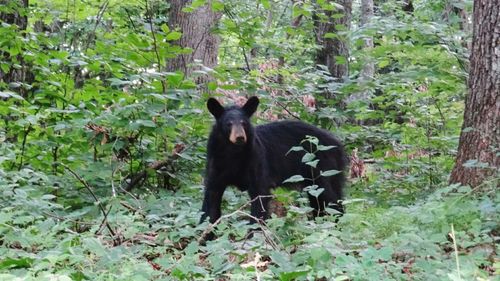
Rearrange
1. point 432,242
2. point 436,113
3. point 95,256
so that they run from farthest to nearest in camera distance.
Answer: point 436,113 → point 95,256 → point 432,242

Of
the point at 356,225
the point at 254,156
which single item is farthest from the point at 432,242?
the point at 254,156

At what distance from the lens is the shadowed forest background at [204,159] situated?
3.93 metres

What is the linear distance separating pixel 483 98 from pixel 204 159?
3834 millimetres

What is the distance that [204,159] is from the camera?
8.07 m

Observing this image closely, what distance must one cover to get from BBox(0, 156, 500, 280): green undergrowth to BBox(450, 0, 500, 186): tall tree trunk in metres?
0.32

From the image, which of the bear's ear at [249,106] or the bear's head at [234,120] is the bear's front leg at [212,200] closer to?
the bear's head at [234,120]

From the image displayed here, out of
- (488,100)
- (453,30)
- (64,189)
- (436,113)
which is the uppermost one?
(453,30)

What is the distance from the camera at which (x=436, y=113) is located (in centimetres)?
840

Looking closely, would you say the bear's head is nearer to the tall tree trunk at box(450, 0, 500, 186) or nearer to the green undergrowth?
the green undergrowth

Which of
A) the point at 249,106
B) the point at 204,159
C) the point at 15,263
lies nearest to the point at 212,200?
the point at 249,106

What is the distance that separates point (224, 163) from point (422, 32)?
2818mm

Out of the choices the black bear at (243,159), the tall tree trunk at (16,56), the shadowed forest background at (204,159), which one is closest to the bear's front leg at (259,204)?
the black bear at (243,159)

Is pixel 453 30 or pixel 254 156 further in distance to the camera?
pixel 453 30

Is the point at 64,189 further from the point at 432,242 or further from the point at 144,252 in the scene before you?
the point at 432,242
